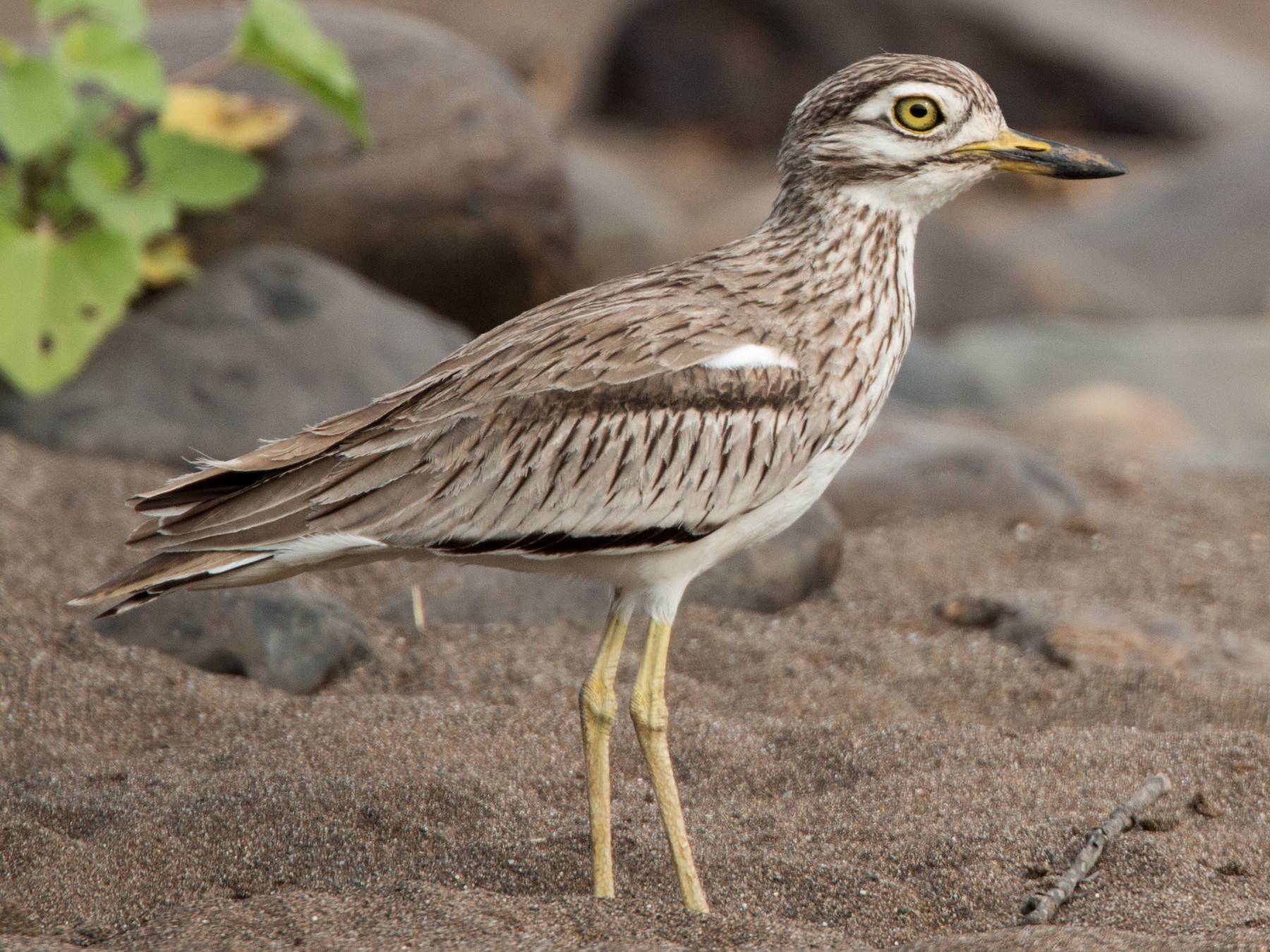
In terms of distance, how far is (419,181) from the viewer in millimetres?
7426

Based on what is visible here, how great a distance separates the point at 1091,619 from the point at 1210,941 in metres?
2.22

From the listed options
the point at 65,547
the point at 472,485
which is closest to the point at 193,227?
the point at 65,547

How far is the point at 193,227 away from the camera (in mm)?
7160

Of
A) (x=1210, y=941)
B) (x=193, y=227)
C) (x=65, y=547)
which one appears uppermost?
A: (x=193, y=227)

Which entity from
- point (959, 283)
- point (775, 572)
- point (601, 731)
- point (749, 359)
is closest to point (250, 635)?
point (601, 731)

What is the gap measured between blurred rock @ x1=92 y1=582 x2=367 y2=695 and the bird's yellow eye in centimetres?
230

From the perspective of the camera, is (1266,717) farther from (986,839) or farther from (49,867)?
(49,867)

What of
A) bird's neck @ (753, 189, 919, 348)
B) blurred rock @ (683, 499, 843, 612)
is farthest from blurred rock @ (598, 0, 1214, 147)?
bird's neck @ (753, 189, 919, 348)

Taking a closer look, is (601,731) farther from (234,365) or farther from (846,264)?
(234,365)

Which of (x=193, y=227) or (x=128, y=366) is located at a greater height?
(x=193, y=227)

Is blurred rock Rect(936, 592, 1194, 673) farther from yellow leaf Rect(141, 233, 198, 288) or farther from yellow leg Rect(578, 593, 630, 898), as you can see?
yellow leaf Rect(141, 233, 198, 288)

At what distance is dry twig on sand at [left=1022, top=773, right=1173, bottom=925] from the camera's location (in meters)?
3.50

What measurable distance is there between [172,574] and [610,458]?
1.04m

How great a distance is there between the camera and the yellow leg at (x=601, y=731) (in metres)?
3.70
